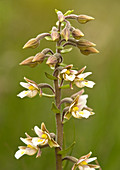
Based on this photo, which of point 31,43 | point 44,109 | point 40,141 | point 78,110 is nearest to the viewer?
point 40,141

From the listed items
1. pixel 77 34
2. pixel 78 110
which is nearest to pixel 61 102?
pixel 78 110

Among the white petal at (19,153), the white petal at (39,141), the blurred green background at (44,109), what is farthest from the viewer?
the blurred green background at (44,109)

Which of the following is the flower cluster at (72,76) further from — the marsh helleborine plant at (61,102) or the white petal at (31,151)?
the white petal at (31,151)

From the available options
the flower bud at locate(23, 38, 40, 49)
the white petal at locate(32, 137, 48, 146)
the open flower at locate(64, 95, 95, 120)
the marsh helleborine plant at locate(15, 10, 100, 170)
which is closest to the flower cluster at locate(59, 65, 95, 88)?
the marsh helleborine plant at locate(15, 10, 100, 170)

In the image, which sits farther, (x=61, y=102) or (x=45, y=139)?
(x=61, y=102)

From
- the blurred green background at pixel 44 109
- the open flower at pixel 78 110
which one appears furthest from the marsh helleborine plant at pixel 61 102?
the blurred green background at pixel 44 109

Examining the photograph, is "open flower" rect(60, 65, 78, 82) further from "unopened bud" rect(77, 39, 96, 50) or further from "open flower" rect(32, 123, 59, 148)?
"open flower" rect(32, 123, 59, 148)

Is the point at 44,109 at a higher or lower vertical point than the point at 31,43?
lower

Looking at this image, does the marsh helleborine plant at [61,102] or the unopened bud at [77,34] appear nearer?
the marsh helleborine plant at [61,102]

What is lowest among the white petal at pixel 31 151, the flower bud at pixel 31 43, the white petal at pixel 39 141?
the white petal at pixel 31 151

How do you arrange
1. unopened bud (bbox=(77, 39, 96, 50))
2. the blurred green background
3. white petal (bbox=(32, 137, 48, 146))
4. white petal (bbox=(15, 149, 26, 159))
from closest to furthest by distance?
1. white petal (bbox=(32, 137, 48, 146))
2. white petal (bbox=(15, 149, 26, 159))
3. unopened bud (bbox=(77, 39, 96, 50))
4. the blurred green background

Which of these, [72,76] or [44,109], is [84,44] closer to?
[72,76]

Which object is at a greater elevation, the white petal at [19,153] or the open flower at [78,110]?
the open flower at [78,110]
